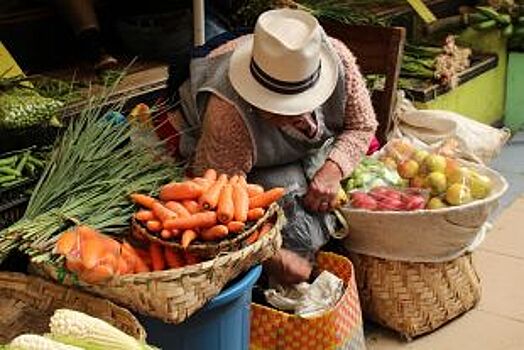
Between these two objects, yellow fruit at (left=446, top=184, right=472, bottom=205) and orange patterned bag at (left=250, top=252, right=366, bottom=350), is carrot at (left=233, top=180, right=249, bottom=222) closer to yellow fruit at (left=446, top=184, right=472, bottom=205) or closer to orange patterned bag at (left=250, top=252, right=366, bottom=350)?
orange patterned bag at (left=250, top=252, right=366, bottom=350)

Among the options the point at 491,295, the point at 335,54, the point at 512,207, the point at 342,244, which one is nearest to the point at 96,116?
the point at 335,54

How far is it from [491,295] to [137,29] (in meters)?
1.96

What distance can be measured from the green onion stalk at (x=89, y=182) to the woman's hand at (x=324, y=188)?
52 centimetres

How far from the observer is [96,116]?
2.51 m

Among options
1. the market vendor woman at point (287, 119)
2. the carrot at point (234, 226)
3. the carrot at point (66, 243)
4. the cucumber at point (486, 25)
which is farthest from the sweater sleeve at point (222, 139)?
the cucumber at point (486, 25)

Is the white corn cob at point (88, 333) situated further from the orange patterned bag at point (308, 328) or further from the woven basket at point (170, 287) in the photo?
the orange patterned bag at point (308, 328)

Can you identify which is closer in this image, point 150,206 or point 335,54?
point 150,206

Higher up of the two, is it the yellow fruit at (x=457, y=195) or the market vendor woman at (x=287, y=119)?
the market vendor woman at (x=287, y=119)

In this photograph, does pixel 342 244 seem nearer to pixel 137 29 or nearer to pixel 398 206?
pixel 398 206

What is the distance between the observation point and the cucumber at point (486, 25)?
5195 mm

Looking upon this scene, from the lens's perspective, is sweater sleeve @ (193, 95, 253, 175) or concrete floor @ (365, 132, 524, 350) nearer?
sweater sleeve @ (193, 95, 253, 175)

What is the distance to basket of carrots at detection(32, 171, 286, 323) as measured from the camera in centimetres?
194

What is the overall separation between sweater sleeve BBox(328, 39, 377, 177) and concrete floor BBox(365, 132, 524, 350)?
0.77 meters

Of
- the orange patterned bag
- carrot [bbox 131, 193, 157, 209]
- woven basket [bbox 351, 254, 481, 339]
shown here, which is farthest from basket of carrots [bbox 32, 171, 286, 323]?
woven basket [bbox 351, 254, 481, 339]
